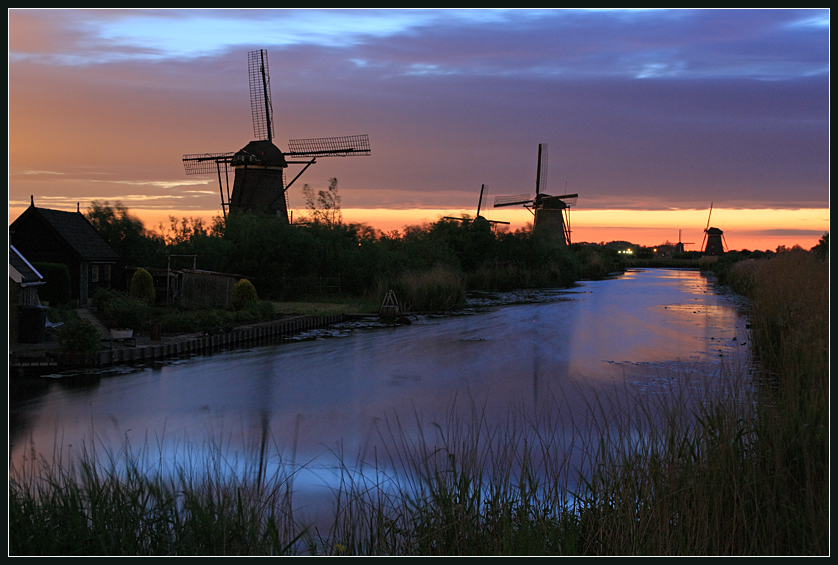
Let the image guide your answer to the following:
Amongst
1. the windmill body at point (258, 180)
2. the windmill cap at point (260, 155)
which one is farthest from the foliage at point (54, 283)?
the windmill cap at point (260, 155)

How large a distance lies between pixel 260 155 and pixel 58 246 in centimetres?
1173

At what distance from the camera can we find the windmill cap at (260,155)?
91.3 feet

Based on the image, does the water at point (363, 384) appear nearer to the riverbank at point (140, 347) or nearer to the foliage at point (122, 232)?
the riverbank at point (140, 347)

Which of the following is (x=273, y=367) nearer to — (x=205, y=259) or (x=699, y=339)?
(x=699, y=339)

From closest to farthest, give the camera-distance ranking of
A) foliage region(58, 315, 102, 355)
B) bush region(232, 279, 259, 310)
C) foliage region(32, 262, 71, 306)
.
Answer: foliage region(58, 315, 102, 355) < foliage region(32, 262, 71, 306) < bush region(232, 279, 259, 310)

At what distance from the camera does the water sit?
7.33 meters

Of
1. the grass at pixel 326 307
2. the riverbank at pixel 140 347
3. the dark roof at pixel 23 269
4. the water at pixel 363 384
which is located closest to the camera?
Answer: the water at pixel 363 384

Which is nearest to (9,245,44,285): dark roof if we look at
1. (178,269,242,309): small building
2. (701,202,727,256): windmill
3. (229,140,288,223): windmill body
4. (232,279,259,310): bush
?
(178,269,242,309): small building

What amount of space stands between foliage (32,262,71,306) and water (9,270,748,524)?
565 centimetres

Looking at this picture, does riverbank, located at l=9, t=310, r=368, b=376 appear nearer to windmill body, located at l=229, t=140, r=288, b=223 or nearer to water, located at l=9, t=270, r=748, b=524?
water, located at l=9, t=270, r=748, b=524

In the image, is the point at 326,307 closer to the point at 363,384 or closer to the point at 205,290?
A: the point at 205,290

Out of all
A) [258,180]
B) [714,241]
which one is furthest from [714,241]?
[258,180]

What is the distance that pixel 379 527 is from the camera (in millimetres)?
3449
